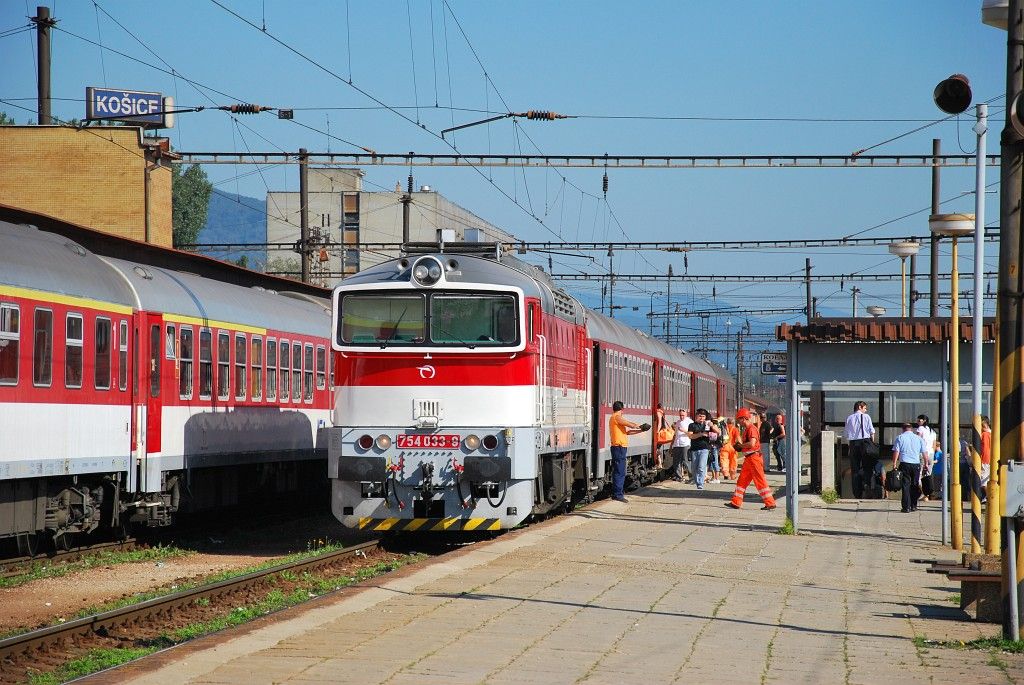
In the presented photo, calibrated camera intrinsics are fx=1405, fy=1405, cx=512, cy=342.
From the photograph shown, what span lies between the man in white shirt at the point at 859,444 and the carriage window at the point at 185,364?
13.3 metres

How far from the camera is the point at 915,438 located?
2430cm

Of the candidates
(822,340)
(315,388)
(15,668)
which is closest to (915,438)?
(822,340)

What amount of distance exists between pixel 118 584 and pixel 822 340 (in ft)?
35.1

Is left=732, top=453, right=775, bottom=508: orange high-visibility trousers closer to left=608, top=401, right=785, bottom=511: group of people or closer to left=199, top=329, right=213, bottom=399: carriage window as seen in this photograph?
left=608, top=401, right=785, bottom=511: group of people

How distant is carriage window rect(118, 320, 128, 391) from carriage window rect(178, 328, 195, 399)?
60.6 inches

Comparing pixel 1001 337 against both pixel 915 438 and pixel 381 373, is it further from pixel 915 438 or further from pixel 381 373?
pixel 915 438

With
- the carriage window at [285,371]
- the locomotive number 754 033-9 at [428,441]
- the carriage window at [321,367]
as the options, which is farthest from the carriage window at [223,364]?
the locomotive number 754 033-9 at [428,441]

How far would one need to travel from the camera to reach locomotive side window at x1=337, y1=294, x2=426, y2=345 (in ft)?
54.7

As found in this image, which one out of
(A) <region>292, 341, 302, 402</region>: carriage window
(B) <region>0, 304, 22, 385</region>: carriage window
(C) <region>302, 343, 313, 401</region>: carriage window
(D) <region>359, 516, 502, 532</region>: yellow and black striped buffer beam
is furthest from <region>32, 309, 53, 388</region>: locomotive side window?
(C) <region>302, 343, 313, 401</region>: carriage window

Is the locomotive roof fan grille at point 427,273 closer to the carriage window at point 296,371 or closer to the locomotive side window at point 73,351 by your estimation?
the locomotive side window at point 73,351

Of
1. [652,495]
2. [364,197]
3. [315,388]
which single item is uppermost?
[364,197]

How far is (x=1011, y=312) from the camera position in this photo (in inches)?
412

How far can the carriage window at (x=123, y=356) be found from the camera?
17.0m

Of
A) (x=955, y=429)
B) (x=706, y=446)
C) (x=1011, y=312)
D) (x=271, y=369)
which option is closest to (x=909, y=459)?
(x=955, y=429)
